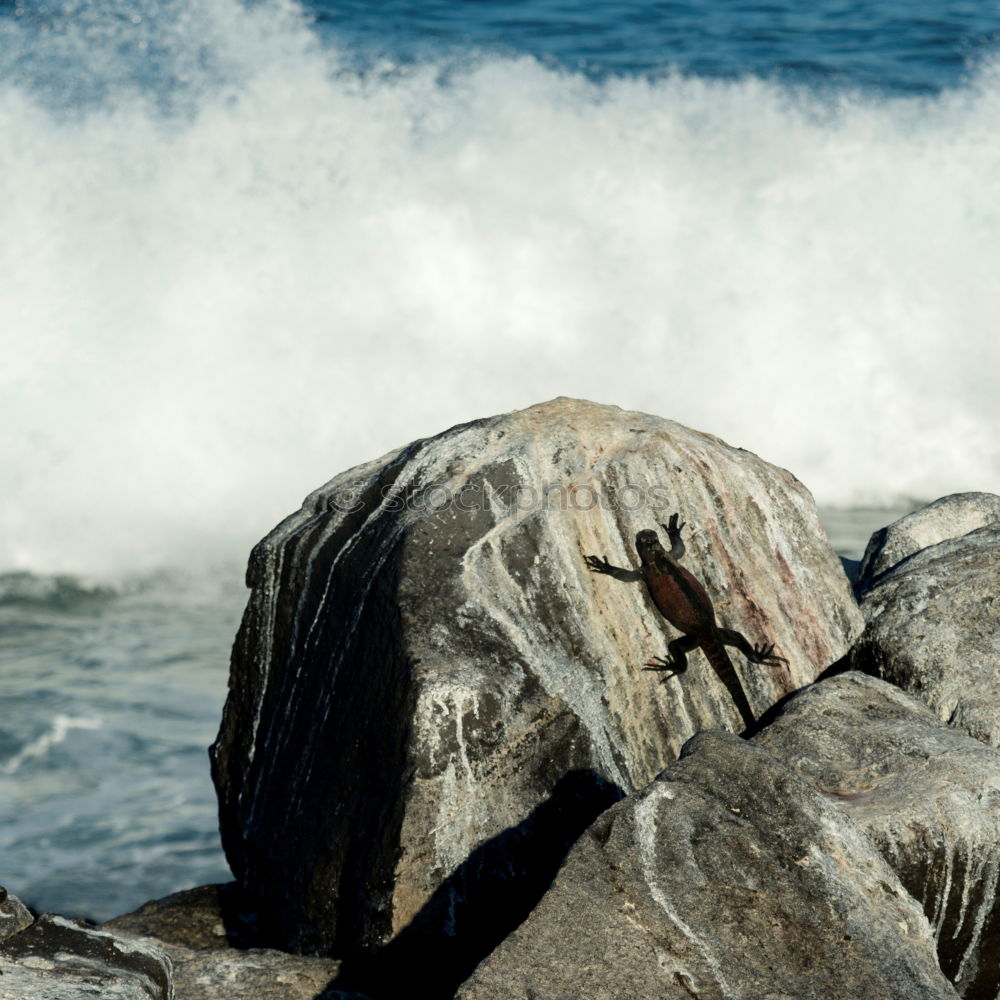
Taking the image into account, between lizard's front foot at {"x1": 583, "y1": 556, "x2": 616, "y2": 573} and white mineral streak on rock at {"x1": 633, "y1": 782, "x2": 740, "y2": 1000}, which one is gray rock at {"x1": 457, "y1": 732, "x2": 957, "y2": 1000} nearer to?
white mineral streak on rock at {"x1": 633, "y1": 782, "x2": 740, "y2": 1000}

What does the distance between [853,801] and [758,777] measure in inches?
25.7

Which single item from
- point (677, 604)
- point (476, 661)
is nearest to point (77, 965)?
point (476, 661)

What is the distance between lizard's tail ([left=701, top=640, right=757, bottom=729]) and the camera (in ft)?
14.4

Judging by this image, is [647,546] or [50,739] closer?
[647,546]

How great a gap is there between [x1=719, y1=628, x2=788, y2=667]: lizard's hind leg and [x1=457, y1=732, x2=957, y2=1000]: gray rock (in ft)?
4.35

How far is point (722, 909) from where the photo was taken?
2773mm

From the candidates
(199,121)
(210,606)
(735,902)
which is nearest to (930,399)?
(210,606)

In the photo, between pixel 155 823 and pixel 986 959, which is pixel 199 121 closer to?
pixel 155 823

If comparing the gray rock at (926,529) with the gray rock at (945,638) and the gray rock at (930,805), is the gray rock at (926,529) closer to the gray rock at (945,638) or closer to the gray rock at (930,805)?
the gray rock at (945,638)

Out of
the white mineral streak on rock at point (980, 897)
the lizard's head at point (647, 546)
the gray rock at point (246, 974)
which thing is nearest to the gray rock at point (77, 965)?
the gray rock at point (246, 974)

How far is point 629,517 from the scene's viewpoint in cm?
441

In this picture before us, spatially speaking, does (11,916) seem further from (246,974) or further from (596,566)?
(596,566)

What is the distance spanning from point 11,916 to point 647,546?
7.22 feet

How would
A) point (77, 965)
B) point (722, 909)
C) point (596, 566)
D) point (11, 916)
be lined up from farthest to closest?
1. point (596, 566)
2. point (11, 916)
3. point (77, 965)
4. point (722, 909)
